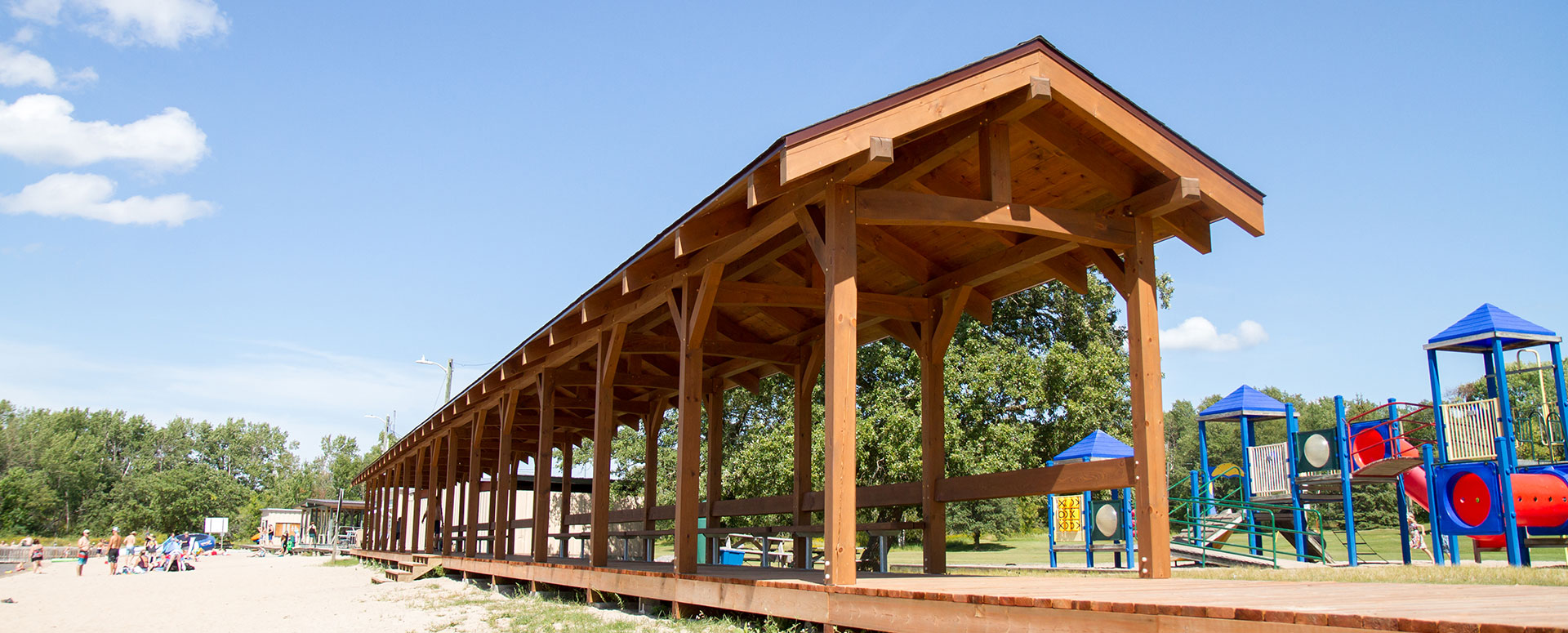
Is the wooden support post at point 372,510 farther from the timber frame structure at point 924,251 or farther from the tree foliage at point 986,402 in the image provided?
the timber frame structure at point 924,251

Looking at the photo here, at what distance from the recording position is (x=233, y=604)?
13.4 m

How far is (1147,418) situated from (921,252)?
3076 mm

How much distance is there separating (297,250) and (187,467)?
51654 mm

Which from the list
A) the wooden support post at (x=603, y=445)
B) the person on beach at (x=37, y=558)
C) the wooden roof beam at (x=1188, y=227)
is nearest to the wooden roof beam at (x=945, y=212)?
the wooden roof beam at (x=1188, y=227)

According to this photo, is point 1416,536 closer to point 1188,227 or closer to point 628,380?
point 1188,227

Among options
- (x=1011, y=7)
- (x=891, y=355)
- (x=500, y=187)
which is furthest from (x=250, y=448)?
(x=1011, y=7)

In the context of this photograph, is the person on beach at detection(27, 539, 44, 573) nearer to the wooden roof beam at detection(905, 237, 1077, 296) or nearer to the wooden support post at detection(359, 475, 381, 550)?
the wooden support post at detection(359, 475, 381, 550)

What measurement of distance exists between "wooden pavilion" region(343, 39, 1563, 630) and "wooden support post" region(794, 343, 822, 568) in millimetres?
34

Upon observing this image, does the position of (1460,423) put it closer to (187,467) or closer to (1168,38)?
(1168,38)

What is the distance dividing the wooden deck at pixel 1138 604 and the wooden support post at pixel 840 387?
0.87 ft

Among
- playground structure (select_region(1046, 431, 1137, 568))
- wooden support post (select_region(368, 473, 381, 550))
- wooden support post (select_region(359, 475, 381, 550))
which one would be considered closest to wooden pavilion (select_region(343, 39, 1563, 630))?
playground structure (select_region(1046, 431, 1137, 568))

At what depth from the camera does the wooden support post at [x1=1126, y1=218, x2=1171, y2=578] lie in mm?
6918

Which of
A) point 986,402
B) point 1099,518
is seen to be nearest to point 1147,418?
point 1099,518

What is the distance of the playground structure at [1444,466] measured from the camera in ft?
44.9
